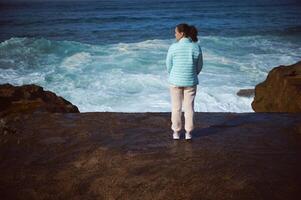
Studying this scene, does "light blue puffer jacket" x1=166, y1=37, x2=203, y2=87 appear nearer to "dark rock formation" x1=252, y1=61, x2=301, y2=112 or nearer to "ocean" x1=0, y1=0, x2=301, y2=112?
"dark rock formation" x1=252, y1=61, x2=301, y2=112

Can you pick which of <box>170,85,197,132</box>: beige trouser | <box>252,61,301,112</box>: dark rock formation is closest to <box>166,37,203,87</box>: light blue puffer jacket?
<box>170,85,197,132</box>: beige trouser

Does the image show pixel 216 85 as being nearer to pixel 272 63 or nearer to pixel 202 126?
pixel 272 63

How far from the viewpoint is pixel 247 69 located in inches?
624

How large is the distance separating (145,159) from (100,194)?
2.94 feet

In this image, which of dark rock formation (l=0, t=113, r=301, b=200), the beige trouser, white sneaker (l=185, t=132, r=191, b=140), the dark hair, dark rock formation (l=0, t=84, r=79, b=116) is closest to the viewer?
dark rock formation (l=0, t=113, r=301, b=200)

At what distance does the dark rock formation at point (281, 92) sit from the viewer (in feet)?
23.7

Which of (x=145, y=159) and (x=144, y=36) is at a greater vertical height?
(x=145, y=159)

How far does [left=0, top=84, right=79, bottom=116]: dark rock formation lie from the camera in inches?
263

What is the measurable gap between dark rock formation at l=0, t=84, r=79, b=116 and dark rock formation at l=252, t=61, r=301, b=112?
13.6 feet

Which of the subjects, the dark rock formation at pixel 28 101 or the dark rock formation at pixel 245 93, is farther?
the dark rock formation at pixel 245 93

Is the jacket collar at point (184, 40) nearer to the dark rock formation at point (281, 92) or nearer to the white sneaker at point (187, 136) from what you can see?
the white sneaker at point (187, 136)

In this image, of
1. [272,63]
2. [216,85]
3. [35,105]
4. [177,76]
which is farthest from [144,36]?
[177,76]

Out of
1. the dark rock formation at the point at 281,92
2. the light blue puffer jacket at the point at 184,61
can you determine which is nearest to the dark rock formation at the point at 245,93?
the dark rock formation at the point at 281,92

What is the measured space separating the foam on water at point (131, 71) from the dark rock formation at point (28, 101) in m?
3.99
